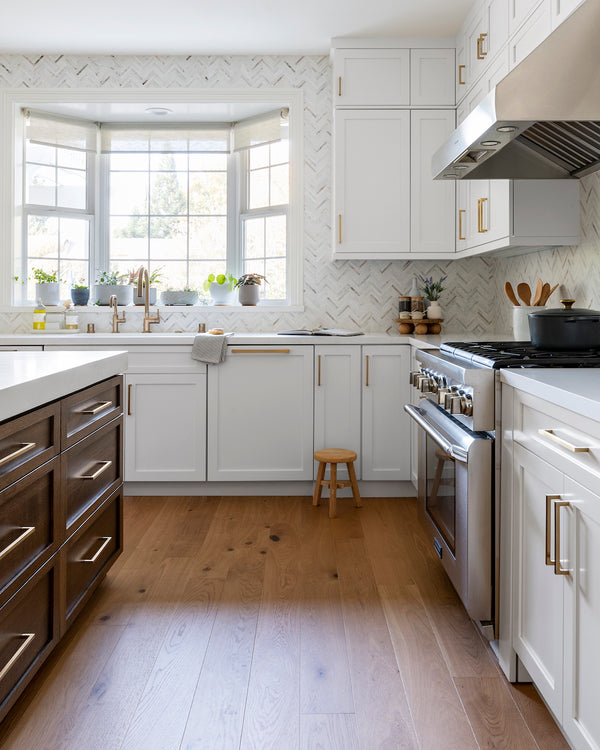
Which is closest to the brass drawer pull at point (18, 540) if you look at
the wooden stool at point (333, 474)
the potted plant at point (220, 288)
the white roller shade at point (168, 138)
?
the wooden stool at point (333, 474)

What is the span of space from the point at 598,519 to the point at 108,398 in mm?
1656

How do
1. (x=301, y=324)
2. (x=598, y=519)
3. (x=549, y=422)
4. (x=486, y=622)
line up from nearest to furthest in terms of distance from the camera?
1. (x=598, y=519)
2. (x=549, y=422)
3. (x=486, y=622)
4. (x=301, y=324)

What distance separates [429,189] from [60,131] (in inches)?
99.5

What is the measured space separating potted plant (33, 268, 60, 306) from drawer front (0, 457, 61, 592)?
2.75 metres

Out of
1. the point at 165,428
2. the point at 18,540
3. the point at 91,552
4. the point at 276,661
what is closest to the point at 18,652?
the point at 18,540

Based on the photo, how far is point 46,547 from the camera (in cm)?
171

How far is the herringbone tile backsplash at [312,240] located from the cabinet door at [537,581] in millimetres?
2501

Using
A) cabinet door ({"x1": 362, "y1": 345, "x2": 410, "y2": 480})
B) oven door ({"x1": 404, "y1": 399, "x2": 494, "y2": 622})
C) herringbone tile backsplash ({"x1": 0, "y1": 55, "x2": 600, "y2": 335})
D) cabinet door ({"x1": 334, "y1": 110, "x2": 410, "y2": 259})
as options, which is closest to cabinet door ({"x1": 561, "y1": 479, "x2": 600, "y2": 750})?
oven door ({"x1": 404, "y1": 399, "x2": 494, "y2": 622})

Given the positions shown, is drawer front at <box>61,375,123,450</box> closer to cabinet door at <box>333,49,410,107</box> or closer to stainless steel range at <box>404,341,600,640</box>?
stainless steel range at <box>404,341,600,640</box>

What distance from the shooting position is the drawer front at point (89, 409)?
1843 mm

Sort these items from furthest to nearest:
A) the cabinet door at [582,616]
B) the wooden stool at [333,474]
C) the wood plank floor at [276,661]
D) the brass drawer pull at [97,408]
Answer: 1. the wooden stool at [333,474]
2. the brass drawer pull at [97,408]
3. the wood plank floor at [276,661]
4. the cabinet door at [582,616]

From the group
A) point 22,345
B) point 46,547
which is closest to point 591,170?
point 46,547

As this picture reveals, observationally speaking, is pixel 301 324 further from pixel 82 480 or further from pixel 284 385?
pixel 82 480

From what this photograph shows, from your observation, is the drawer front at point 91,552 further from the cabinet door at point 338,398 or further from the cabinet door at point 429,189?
the cabinet door at point 429,189
